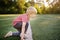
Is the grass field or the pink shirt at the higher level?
the pink shirt

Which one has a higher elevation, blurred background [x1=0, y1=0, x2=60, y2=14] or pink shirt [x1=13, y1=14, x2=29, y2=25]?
blurred background [x1=0, y1=0, x2=60, y2=14]

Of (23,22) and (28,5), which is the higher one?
(28,5)

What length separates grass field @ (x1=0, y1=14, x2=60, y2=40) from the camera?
2.09 meters

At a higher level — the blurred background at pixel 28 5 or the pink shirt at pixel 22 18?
the blurred background at pixel 28 5

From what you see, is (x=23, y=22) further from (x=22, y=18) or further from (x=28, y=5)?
(x=28, y=5)

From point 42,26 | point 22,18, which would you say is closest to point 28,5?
point 22,18

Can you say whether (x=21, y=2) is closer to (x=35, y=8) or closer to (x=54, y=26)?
(x=35, y=8)

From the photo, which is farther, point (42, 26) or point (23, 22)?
point (42, 26)

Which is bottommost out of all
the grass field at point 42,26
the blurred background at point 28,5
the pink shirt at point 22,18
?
the grass field at point 42,26

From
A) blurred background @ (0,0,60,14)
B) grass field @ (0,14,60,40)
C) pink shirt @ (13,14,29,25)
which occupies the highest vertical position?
blurred background @ (0,0,60,14)

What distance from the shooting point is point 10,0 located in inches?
84.4

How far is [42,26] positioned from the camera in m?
2.14

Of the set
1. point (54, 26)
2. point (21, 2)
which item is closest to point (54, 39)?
point (54, 26)

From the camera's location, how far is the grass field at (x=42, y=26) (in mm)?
2088
